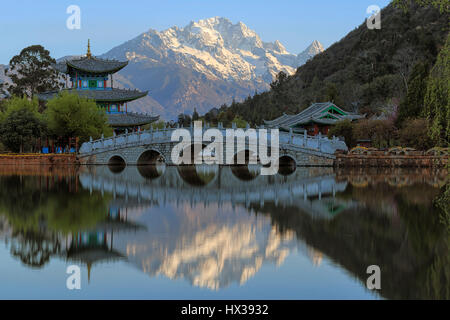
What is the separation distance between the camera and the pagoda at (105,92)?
130 ft

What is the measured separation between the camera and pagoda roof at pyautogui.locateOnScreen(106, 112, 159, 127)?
3912cm

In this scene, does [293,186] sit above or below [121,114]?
below

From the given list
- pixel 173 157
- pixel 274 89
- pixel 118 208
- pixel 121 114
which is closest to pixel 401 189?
pixel 118 208

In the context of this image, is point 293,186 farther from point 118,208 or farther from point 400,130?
point 400,130

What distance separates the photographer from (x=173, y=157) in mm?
30031

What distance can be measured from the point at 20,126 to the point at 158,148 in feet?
26.2

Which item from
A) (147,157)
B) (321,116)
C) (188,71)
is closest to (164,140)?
(147,157)

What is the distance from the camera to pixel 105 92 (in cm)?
4081

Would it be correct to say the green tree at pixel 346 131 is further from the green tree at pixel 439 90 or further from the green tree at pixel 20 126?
the green tree at pixel 439 90

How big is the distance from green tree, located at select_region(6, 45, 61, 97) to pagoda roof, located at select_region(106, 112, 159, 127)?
17.3 m

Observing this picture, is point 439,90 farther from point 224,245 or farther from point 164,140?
point 164,140

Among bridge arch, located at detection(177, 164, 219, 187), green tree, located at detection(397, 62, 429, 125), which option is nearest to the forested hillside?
green tree, located at detection(397, 62, 429, 125)

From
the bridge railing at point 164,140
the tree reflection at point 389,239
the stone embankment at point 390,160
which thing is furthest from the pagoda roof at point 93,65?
the tree reflection at point 389,239
